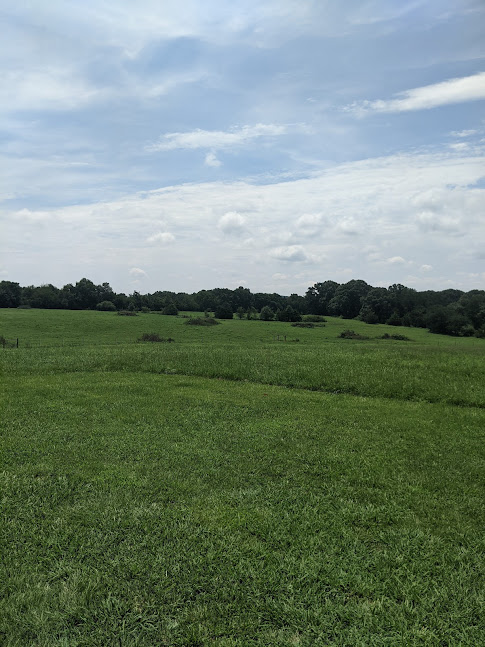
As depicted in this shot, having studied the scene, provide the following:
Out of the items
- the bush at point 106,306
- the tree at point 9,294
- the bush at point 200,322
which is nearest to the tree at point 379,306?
the bush at point 200,322

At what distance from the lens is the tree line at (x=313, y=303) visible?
85.6m

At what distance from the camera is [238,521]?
6.01 meters

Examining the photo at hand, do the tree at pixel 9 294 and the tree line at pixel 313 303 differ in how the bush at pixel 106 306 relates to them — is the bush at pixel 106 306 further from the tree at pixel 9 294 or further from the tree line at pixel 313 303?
the tree at pixel 9 294

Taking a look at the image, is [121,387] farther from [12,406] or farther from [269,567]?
[269,567]

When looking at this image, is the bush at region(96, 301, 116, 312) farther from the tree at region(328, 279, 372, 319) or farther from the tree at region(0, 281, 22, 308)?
the tree at region(328, 279, 372, 319)

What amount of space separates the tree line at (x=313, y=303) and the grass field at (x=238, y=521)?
74.9m

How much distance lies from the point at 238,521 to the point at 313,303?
123 m

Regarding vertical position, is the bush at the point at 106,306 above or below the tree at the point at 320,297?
below

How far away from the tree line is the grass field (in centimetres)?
7488

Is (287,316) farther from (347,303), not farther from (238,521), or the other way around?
(238,521)

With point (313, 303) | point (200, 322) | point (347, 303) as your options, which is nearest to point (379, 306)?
point (347, 303)

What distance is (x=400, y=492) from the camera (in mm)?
7254

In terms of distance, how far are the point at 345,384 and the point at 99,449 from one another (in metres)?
11.0

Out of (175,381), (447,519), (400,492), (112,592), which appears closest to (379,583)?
(447,519)
